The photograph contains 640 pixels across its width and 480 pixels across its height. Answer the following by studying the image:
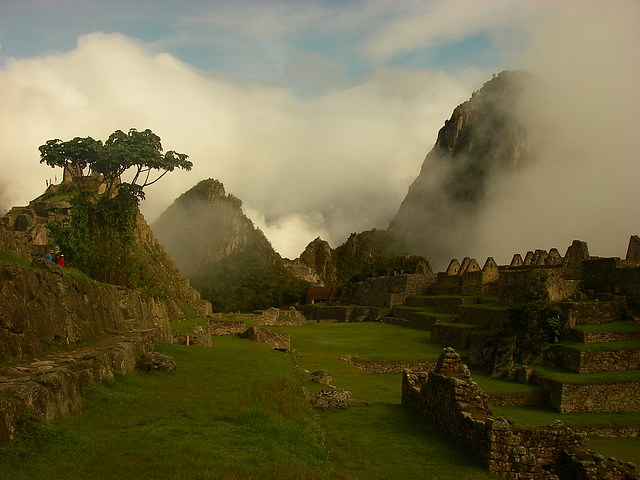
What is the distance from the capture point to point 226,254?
121m

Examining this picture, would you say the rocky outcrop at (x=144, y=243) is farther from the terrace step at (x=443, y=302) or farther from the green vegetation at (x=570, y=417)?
the green vegetation at (x=570, y=417)

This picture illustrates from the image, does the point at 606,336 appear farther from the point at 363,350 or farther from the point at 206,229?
the point at 206,229

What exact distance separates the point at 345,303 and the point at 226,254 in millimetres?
39371

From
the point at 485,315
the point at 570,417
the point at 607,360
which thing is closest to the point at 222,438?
the point at 570,417

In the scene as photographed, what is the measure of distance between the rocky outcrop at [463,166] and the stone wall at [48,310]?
139941 mm

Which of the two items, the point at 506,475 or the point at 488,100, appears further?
the point at 488,100

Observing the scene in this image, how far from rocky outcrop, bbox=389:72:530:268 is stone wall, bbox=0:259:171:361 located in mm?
139941

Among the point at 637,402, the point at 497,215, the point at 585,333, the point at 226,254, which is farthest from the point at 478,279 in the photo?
the point at 497,215

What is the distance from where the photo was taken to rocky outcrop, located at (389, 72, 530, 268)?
524ft

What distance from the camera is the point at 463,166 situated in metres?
174

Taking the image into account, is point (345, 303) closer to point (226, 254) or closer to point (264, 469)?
point (226, 254)

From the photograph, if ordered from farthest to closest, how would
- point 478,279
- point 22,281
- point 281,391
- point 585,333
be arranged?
point 478,279 < point 585,333 < point 281,391 < point 22,281

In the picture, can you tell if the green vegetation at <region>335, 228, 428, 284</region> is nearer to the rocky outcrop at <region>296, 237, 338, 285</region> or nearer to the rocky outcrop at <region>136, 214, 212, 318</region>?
the rocky outcrop at <region>296, 237, 338, 285</region>

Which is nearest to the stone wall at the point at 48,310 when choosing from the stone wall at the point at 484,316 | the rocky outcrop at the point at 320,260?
the stone wall at the point at 484,316
